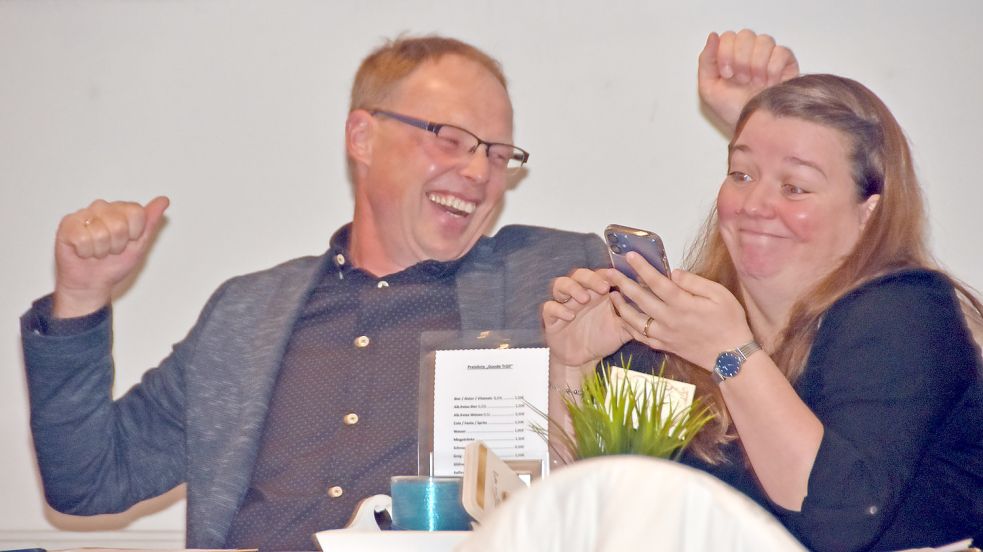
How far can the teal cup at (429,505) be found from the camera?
1.45 meters

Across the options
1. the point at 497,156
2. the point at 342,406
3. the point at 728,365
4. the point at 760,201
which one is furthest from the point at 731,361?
the point at 497,156

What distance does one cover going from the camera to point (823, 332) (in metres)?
1.68

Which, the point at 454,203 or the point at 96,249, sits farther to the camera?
the point at 454,203

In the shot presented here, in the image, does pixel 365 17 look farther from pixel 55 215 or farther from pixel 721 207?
pixel 721 207

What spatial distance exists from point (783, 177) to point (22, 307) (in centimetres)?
178

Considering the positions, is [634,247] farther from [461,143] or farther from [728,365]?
[461,143]

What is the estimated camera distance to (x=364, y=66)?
2547 millimetres

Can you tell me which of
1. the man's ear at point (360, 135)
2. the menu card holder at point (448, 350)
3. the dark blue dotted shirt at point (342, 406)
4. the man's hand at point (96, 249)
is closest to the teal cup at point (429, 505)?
the menu card holder at point (448, 350)

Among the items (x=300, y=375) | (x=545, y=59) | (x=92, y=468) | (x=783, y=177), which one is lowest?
(x=92, y=468)

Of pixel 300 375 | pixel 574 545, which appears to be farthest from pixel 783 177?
pixel 574 545

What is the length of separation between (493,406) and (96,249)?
81 cm

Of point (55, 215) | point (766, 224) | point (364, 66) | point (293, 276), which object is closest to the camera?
point (766, 224)

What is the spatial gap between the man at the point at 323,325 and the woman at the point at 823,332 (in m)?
0.39

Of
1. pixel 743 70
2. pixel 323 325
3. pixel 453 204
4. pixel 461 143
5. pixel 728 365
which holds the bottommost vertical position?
pixel 323 325
